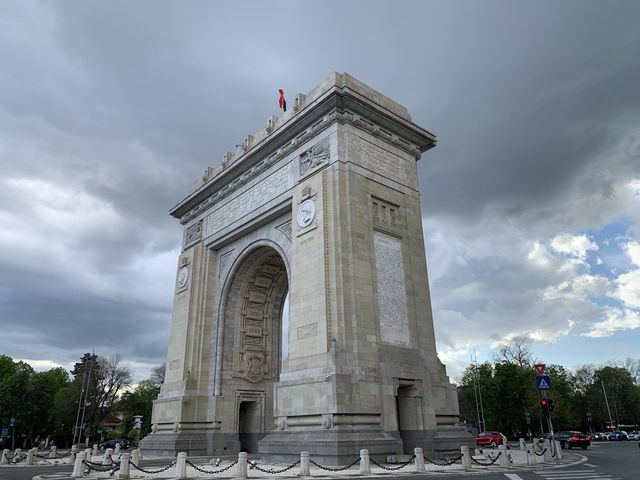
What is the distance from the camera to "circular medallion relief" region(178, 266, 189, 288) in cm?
3038

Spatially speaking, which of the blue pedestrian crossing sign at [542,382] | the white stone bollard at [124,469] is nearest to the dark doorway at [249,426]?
the white stone bollard at [124,469]

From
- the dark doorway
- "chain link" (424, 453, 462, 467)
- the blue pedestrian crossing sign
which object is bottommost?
"chain link" (424, 453, 462, 467)

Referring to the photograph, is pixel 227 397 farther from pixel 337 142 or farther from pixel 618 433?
pixel 618 433

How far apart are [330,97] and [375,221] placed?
233 inches

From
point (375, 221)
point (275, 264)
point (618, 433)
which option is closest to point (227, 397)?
point (275, 264)

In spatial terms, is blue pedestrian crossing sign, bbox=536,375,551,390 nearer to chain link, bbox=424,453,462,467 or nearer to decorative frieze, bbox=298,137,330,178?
chain link, bbox=424,453,462,467

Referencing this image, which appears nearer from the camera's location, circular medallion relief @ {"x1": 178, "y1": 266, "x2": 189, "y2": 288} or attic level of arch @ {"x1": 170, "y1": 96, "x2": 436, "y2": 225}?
attic level of arch @ {"x1": 170, "y1": 96, "x2": 436, "y2": 225}

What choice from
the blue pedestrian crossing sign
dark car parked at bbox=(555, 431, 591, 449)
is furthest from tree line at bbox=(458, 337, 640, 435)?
the blue pedestrian crossing sign

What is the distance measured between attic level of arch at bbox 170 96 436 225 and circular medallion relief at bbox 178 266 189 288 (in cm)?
377

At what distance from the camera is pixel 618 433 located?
4847 centimetres

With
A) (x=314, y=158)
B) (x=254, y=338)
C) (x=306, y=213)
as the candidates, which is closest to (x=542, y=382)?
(x=306, y=213)

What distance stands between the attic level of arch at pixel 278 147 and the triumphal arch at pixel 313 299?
0.09 meters

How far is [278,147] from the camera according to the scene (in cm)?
2492

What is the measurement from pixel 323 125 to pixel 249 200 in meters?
7.08
